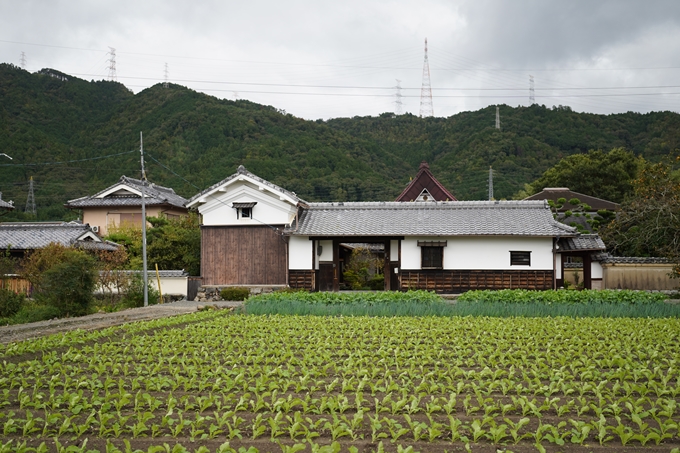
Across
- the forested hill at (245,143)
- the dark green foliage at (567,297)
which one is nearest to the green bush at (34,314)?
the dark green foliage at (567,297)

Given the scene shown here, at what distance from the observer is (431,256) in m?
23.4

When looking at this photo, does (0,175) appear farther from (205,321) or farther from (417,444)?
(417,444)

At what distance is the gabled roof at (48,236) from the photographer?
2409 cm

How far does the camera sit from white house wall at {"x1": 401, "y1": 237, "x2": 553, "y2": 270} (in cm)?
2273

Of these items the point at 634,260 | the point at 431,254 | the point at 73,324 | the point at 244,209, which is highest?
the point at 244,209

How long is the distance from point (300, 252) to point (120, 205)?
16557 millimetres

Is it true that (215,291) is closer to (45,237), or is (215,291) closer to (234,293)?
(234,293)

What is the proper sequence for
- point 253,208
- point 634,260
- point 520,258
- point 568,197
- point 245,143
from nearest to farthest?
point 520,258, point 253,208, point 634,260, point 568,197, point 245,143

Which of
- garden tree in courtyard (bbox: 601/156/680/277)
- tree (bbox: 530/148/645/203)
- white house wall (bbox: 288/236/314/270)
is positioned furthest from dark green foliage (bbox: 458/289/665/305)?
tree (bbox: 530/148/645/203)

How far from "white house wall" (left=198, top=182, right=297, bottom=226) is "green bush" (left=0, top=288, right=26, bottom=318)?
8720 millimetres

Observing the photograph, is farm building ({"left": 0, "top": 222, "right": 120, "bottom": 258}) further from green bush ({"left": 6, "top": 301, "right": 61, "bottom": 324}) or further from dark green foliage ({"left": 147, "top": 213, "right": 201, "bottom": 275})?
green bush ({"left": 6, "top": 301, "right": 61, "bottom": 324})

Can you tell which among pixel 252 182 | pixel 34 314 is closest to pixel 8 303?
pixel 34 314

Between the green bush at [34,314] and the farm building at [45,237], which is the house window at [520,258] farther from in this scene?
the farm building at [45,237]

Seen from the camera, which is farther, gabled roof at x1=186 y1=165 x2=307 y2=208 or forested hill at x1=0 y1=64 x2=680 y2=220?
forested hill at x1=0 y1=64 x2=680 y2=220
